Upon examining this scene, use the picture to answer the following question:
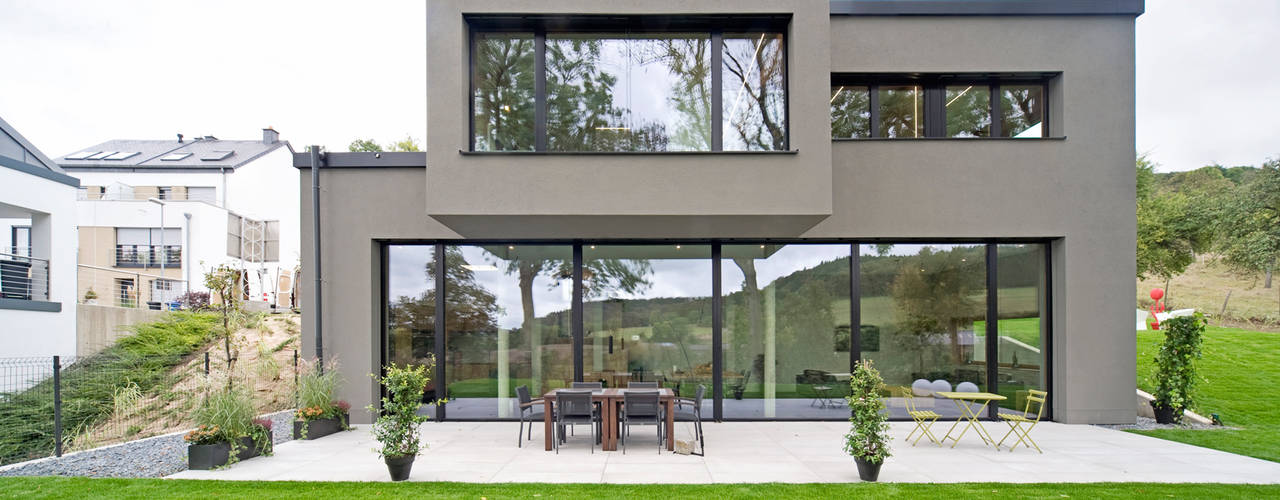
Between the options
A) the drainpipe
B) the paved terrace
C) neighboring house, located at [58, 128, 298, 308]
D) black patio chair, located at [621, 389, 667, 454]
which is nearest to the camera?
the paved terrace

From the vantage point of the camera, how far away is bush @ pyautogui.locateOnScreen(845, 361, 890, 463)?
6.34 metres

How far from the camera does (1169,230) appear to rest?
28078 mm

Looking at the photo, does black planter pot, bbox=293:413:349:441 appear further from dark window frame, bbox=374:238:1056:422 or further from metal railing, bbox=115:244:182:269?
metal railing, bbox=115:244:182:269

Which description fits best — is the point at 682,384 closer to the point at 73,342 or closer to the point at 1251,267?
the point at 73,342

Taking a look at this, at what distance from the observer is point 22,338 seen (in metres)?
12.4

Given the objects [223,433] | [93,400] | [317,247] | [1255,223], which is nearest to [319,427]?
[223,433]

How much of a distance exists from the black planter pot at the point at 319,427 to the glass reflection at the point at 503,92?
4386 millimetres

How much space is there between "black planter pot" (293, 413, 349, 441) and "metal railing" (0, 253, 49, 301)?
324 inches

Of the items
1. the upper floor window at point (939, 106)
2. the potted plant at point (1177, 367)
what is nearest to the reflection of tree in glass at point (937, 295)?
the upper floor window at point (939, 106)

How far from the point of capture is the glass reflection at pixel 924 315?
1061 cm

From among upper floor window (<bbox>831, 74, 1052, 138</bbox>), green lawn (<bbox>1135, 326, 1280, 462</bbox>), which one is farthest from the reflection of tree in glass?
Answer: green lawn (<bbox>1135, 326, 1280, 462</bbox>)

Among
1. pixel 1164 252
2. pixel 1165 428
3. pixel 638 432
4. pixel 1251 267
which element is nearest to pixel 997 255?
pixel 1165 428

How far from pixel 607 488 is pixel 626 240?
519cm

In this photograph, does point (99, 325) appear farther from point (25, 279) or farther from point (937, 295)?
point (937, 295)
